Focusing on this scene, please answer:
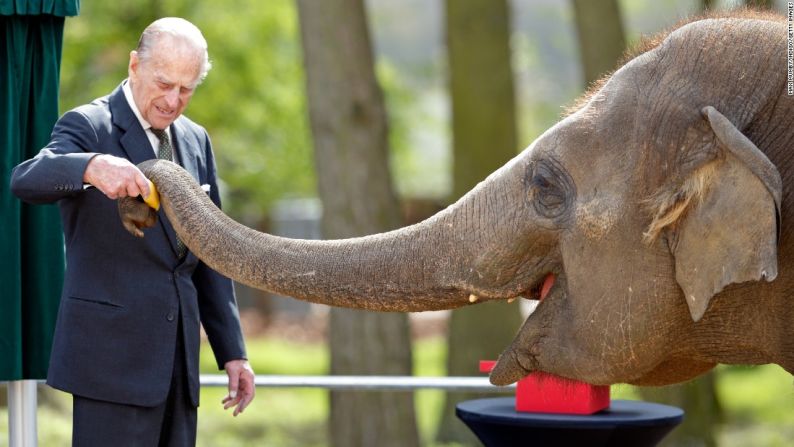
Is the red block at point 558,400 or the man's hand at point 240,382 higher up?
the man's hand at point 240,382

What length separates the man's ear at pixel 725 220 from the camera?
135 inches

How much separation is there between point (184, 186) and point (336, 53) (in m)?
5.25

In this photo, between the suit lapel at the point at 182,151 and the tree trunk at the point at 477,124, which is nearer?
the suit lapel at the point at 182,151

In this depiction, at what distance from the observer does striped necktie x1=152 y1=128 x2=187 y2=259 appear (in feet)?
15.0

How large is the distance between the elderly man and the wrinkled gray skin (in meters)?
0.61

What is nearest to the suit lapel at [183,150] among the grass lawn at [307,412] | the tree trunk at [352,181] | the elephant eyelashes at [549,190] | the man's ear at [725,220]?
the elephant eyelashes at [549,190]

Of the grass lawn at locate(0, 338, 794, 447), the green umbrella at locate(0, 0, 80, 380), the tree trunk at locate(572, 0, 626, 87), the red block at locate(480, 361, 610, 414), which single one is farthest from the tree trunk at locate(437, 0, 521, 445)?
the green umbrella at locate(0, 0, 80, 380)

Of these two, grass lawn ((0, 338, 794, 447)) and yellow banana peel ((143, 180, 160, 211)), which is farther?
grass lawn ((0, 338, 794, 447))

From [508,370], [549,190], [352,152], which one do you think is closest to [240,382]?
[508,370]

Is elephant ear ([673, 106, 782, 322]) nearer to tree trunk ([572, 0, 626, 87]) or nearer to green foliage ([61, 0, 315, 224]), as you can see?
tree trunk ([572, 0, 626, 87])

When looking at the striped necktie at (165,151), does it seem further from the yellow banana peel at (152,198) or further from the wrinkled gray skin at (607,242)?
the wrinkled gray skin at (607,242)

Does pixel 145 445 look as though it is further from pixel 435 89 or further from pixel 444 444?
pixel 435 89

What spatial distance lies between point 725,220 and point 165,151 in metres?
2.06

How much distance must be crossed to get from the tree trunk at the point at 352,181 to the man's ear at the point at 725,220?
555cm
